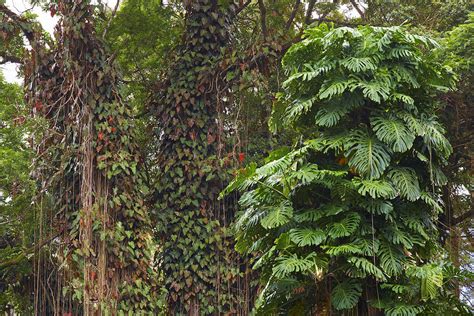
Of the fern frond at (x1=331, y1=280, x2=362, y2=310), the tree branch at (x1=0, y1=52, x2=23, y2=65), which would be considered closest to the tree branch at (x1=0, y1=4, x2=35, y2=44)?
the tree branch at (x1=0, y1=52, x2=23, y2=65)

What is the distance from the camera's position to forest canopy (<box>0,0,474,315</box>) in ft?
11.5

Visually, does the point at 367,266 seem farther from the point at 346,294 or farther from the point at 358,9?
the point at 358,9

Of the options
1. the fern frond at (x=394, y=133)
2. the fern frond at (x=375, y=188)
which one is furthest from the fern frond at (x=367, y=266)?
the fern frond at (x=394, y=133)

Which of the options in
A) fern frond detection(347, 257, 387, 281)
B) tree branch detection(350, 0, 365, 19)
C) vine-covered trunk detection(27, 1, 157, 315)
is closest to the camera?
fern frond detection(347, 257, 387, 281)

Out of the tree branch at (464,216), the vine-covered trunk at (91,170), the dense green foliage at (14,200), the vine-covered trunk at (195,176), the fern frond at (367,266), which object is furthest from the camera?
the tree branch at (464,216)

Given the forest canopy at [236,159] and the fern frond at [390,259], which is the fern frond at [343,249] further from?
the fern frond at [390,259]

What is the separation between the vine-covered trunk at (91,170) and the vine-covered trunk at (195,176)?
273mm

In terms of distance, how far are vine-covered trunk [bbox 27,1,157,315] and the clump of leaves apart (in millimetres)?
1823

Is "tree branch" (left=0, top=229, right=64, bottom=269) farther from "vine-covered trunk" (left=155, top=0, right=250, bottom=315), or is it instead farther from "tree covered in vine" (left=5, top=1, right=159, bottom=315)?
"vine-covered trunk" (left=155, top=0, right=250, bottom=315)

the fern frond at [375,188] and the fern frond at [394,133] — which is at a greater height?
the fern frond at [394,133]

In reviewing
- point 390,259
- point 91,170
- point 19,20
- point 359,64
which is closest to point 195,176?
point 91,170

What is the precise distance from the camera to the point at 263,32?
586cm

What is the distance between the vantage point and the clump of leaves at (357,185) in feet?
11.1

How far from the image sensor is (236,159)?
577 cm
